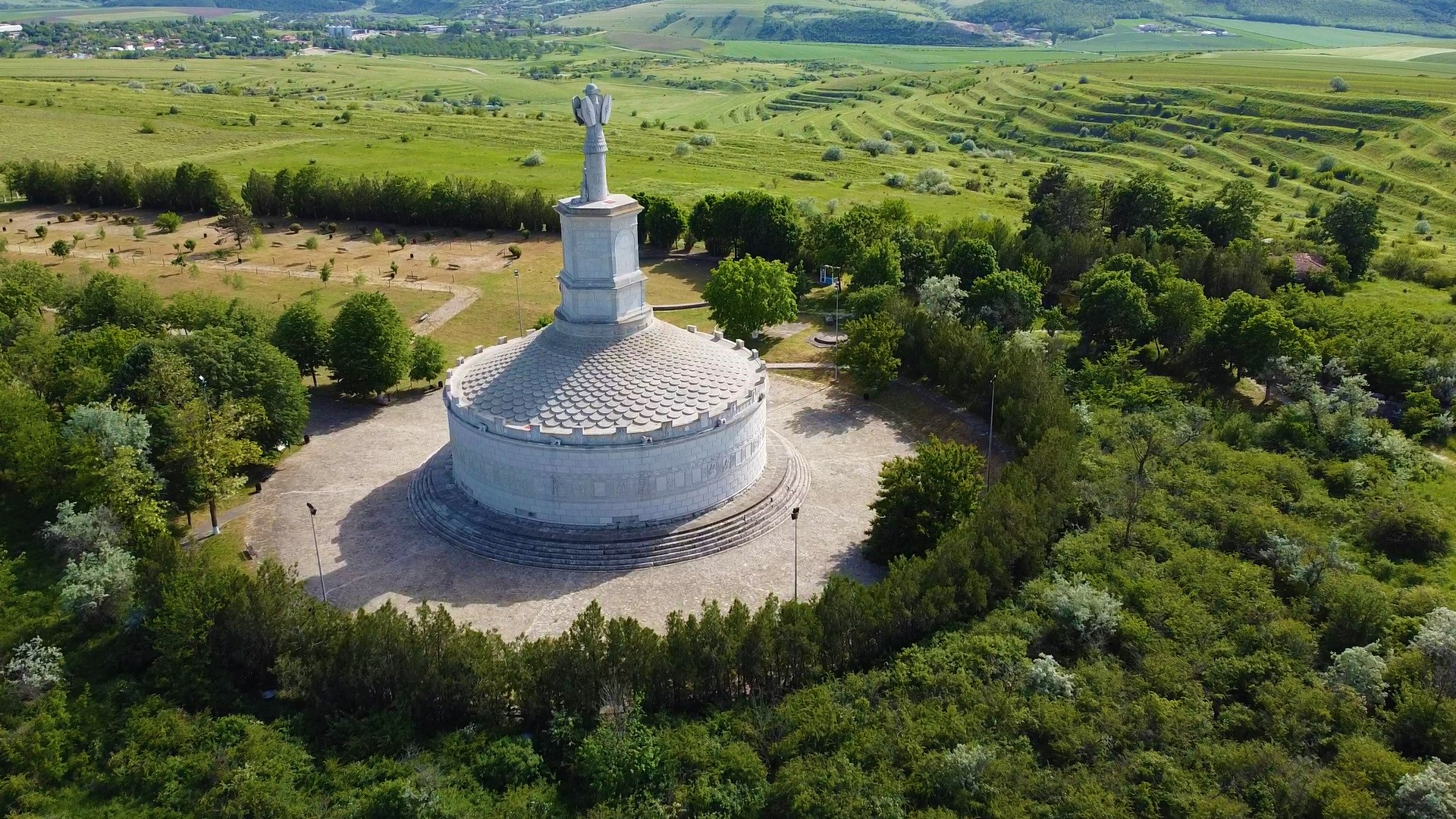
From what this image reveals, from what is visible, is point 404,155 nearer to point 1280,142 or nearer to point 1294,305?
point 1294,305

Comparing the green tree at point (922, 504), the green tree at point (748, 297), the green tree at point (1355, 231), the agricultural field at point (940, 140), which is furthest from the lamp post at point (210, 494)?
the green tree at point (1355, 231)

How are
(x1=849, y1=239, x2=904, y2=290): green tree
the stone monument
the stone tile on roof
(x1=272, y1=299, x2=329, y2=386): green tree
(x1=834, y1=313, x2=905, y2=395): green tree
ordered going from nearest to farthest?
the stone monument, the stone tile on roof, (x1=834, y1=313, x2=905, y2=395): green tree, (x1=272, y1=299, x2=329, y2=386): green tree, (x1=849, y1=239, x2=904, y2=290): green tree

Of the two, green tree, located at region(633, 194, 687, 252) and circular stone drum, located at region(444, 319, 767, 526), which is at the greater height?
green tree, located at region(633, 194, 687, 252)

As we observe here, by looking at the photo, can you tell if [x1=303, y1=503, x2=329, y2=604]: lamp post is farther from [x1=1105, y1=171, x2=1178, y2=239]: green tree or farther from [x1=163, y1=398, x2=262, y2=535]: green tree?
[x1=1105, y1=171, x2=1178, y2=239]: green tree

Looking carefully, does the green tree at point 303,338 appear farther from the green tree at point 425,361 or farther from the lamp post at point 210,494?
the lamp post at point 210,494

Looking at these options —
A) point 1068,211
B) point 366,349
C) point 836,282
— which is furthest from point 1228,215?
point 366,349

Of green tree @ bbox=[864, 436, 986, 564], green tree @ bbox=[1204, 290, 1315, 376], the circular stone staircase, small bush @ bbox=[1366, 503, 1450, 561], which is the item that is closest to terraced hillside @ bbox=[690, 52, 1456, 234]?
green tree @ bbox=[1204, 290, 1315, 376]

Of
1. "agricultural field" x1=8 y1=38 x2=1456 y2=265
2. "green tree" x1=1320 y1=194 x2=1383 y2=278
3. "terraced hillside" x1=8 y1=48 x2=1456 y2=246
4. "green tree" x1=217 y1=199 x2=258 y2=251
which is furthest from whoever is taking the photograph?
"terraced hillside" x1=8 y1=48 x2=1456 y2=246
